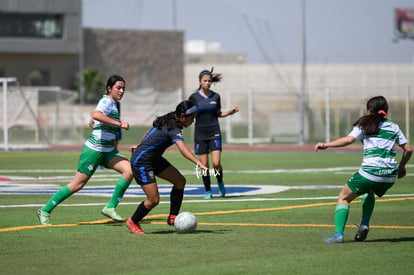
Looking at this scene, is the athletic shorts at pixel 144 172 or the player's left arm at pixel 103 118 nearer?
the athletic shorts at pixel 144 172

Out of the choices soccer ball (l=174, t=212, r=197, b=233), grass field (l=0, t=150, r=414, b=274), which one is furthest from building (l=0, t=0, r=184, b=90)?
soccer ball (l=174, t=212, r=197, b=233)

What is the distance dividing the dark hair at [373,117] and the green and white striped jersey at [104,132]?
12.9 ft

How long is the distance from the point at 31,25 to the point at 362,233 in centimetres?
6820

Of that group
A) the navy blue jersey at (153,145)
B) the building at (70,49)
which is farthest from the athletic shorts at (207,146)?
the building at (70,49)

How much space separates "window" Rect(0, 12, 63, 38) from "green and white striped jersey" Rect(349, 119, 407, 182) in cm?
6650

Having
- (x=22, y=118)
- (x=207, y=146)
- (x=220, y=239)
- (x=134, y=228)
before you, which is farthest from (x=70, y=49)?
(x=220, y=239)

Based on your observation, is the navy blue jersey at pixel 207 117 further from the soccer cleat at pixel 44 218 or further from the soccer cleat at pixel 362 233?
the soccer cleat at pixel 362 233

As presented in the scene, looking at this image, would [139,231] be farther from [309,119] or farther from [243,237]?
[309,119]

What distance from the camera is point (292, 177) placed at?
70.9 ft

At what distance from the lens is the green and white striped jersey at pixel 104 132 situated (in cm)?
1275

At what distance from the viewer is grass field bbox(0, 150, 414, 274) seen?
9.00 metres

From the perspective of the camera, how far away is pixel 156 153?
461 inches

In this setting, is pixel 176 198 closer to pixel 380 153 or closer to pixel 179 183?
pixel 179 183

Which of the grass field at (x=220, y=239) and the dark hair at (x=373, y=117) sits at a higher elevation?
the dark hair at (x=373, y=117)
